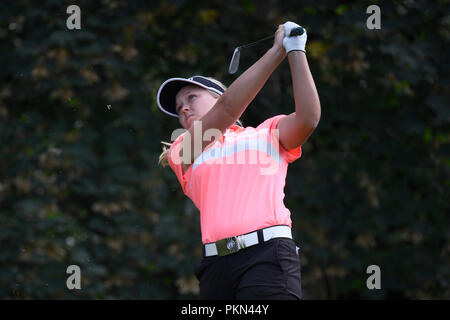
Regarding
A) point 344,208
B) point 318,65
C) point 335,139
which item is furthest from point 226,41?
point 344,208

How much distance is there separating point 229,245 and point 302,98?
0.64 meters

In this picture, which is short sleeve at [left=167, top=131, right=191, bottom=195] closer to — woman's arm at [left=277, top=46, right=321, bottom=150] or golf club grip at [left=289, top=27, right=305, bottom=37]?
woman's arm at [left=277, top=46, right=321, bottom=150]

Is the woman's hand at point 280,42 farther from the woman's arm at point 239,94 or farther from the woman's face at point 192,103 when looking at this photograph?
the woman's face at point 192,103

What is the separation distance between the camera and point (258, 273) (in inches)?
99.7

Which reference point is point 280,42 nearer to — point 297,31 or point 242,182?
point 297,31

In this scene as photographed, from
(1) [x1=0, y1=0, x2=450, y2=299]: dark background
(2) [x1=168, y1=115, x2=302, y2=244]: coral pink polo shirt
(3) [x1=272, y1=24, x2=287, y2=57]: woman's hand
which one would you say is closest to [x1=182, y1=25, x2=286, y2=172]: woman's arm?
(3) [x1=272, y1=24, x2=287, y2=57]: woman's hand

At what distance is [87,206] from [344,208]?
2.63 m

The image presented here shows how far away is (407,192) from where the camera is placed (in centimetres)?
646

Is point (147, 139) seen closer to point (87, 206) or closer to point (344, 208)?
point (87, 206)

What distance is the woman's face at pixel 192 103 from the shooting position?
2.97 m

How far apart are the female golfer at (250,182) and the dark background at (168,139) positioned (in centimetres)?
350

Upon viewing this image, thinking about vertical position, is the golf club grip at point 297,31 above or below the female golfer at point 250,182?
above

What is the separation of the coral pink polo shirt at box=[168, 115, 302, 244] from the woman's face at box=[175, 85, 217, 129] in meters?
0.19

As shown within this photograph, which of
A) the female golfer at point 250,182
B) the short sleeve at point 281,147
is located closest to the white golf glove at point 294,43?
the female golfer at point 250,182
